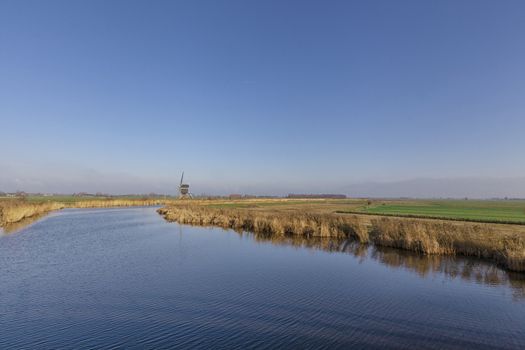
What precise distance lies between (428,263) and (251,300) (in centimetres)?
1214

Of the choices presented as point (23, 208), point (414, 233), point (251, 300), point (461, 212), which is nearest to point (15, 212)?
A: point (23, 208)

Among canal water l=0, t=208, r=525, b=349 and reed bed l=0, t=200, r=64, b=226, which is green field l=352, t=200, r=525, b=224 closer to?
canal water l=0, t=208, r=525, b=349

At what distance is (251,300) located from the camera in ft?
37.6

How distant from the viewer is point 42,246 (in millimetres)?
21438

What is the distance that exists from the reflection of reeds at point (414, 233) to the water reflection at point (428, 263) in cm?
78

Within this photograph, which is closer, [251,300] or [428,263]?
[251,300]

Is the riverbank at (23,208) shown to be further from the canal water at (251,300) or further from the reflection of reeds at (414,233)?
the reflection of reeds at (414,233)

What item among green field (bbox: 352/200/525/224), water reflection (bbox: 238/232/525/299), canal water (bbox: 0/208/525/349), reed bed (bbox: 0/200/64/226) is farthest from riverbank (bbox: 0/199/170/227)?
green field (bbox: 352/200/525/224)

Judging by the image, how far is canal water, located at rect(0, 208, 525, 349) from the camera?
335 inches

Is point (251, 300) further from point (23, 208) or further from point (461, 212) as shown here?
point (461, 212)

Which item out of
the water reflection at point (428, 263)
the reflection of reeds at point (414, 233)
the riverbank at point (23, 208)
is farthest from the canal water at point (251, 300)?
the riverbank at point (23, 208)

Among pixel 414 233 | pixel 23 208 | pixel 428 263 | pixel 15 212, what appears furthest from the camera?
pixel 23 208

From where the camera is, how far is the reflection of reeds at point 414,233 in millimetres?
18422

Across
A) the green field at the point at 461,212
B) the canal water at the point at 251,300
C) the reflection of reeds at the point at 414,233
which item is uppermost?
the green field at the point at 461,212
